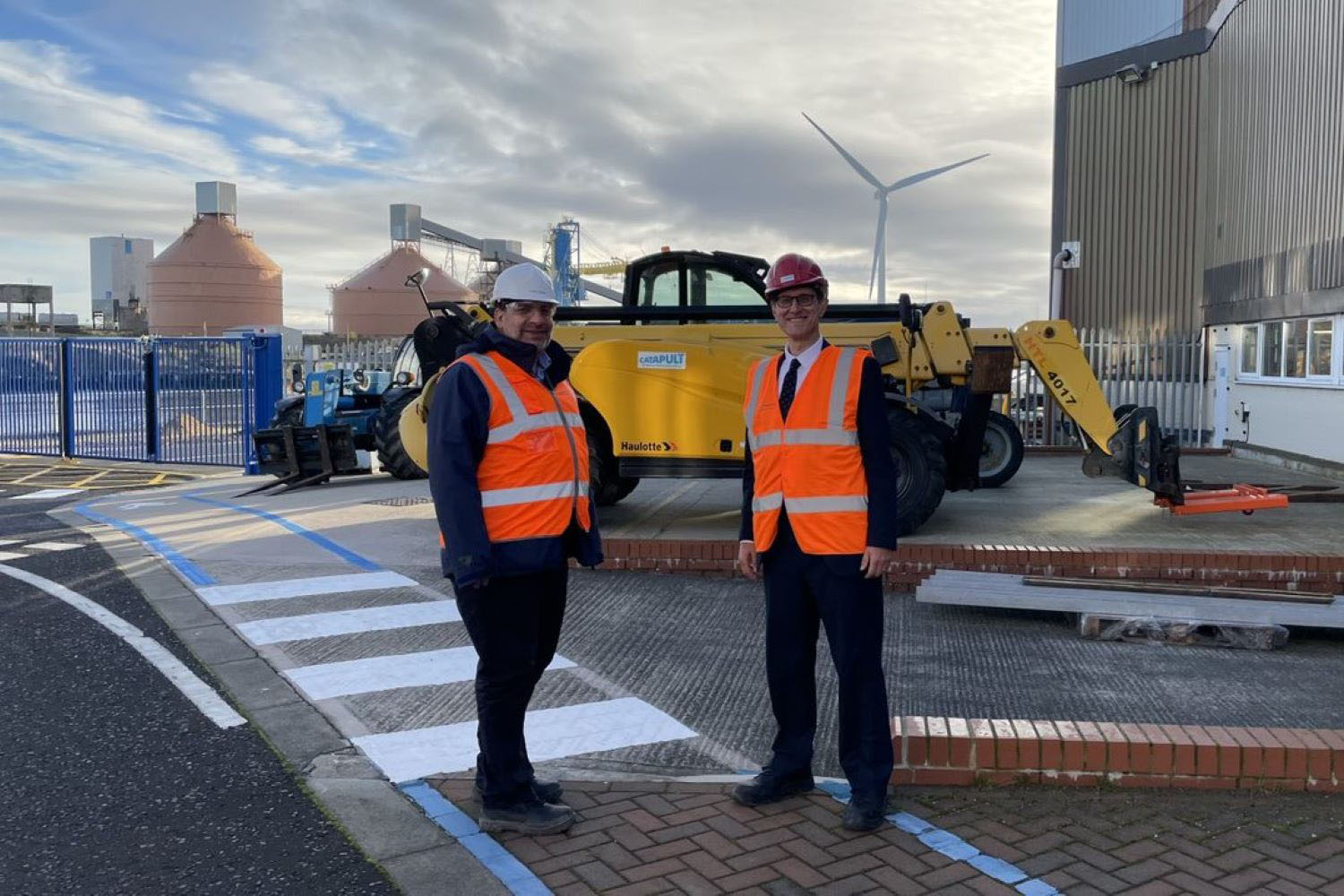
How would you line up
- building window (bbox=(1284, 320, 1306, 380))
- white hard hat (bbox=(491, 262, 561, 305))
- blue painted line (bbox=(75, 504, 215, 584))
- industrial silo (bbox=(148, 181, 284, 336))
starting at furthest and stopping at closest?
industrial silo (bbox=(148, 181, 284, 336)), building window (bbox=(1284, 320, 1306, 380)), blue painted line (bbox=(75, 504, 215, 584)), white hard hat (bbox=(491, 262, 561, 305))

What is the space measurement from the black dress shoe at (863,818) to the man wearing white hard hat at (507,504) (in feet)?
3.14

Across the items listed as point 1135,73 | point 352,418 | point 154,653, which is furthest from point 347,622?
point 1135,73

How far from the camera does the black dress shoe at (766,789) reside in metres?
4.25

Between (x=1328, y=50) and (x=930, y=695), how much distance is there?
41.7 ft

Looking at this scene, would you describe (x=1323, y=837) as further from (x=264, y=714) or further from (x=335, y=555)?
(x=335, y=555)

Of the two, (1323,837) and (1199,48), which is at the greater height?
(1199,48)

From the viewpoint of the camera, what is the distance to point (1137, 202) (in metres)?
21.5

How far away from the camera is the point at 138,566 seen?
8.99 m

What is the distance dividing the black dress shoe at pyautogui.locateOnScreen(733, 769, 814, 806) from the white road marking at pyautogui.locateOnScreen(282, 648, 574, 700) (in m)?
1.94

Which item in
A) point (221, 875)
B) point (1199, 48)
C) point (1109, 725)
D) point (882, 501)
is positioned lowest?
point (221, 875)

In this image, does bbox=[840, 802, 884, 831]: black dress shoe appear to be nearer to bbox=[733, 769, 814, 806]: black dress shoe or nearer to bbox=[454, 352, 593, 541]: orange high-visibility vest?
bbox=[733, 769, 814, 806]: black dress shoe

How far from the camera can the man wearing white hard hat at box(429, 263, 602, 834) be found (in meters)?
3.97

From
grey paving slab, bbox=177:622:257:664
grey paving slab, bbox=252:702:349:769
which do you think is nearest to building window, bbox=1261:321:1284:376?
grey paving slab, bbox=177:622:257:664

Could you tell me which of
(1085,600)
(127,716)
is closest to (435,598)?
(127,716)
